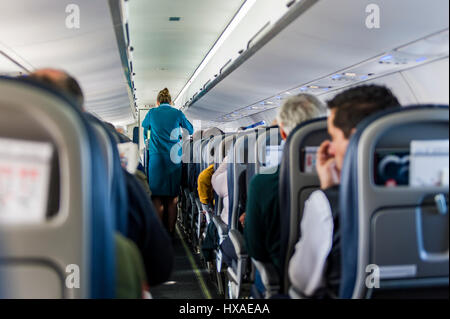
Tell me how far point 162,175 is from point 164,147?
38 centimetres

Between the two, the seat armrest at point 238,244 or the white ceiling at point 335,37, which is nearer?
the seat armrest at point 238,244

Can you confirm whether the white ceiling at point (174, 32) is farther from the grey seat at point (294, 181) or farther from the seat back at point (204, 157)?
the grey seat at point (294, 181)

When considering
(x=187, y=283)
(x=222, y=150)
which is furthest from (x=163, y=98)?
(x=187, y=283)

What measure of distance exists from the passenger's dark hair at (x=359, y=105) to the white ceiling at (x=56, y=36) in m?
2.46

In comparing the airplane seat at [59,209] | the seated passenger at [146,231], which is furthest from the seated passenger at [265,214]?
the airplane seat at [59,209]

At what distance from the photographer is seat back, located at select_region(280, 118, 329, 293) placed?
7.52 feet

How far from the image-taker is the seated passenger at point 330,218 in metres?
1.85

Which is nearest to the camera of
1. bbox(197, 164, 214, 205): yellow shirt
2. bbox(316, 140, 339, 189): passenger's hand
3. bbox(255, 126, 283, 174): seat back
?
bbox(316, 140, 339, 189): passenger's hand

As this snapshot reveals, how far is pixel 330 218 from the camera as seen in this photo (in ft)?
6.00

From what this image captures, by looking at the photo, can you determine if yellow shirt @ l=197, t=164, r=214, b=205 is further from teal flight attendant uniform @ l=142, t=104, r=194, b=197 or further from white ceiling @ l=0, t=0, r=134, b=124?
white ceiling @ l=0, t=0, r=134, b=124

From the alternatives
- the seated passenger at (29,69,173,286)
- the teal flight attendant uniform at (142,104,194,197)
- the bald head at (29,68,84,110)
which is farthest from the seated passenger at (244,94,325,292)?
the teal flight attendant uniform at (142,104,194,197)

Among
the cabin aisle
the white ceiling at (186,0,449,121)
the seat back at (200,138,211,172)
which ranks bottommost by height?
the cabin aisle

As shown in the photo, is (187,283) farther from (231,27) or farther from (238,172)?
(231,27)

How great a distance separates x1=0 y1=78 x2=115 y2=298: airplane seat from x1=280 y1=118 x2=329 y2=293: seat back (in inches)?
50.3
